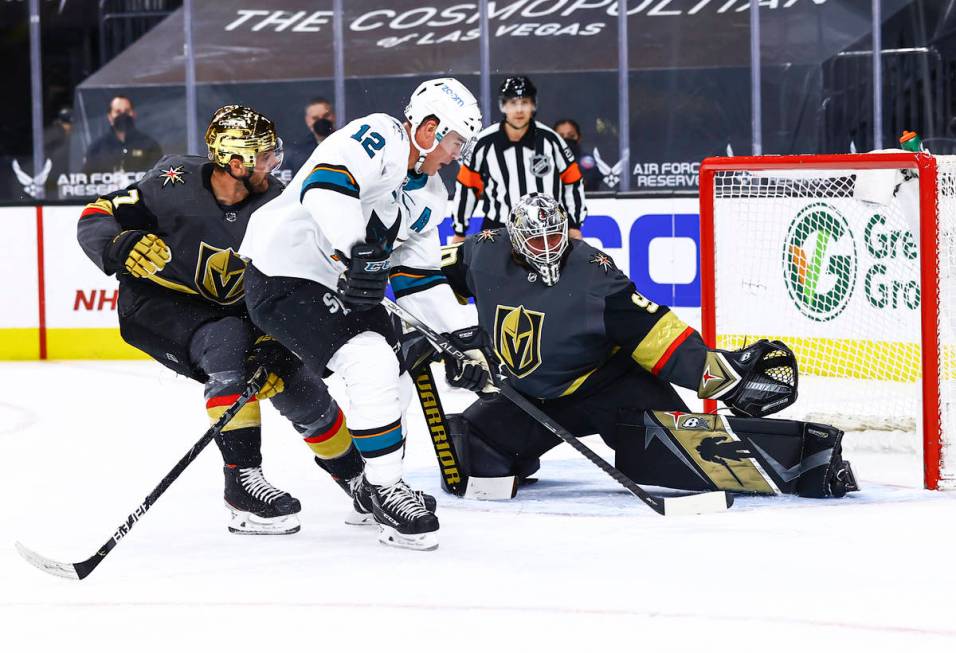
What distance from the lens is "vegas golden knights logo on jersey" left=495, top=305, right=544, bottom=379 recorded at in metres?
3.39

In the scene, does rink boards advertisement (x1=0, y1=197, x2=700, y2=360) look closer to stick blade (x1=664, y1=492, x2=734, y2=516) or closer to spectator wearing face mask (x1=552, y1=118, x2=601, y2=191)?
spectator wearing face mask (x1=552, y1=118, x2=601, y2=191)

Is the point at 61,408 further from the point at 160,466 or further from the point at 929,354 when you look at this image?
the point at 929,354

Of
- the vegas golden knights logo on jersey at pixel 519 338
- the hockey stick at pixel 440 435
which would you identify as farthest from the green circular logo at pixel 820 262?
the hockey stick at pixel 440 435

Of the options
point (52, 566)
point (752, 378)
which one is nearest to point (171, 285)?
point (52, 566)

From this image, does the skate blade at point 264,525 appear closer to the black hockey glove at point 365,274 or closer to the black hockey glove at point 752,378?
the black hockey glove at point 365,274

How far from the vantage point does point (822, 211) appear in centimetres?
451

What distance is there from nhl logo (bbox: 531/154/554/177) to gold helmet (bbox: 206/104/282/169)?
2515 mm

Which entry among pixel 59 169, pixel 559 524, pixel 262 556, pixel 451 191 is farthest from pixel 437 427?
pixel 59 169

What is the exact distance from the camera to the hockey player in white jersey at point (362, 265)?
2.77 m

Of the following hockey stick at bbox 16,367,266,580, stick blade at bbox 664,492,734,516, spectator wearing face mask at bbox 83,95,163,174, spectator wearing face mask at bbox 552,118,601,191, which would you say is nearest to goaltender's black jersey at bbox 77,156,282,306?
hockey stick at bbox 16,367,266,580

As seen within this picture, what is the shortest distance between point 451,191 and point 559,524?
151 inches

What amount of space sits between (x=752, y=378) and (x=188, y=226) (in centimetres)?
129

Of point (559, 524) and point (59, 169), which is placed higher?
point (59, 169)

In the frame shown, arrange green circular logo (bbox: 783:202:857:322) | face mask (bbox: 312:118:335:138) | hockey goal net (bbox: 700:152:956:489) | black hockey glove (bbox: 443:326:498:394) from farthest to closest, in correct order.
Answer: face mask (bbox: 312:118:335:138) → green circular logo (bbox: 783:202:857:322) → hockey goal net (bbox: 700:152:956:489) → black hockey glove (bbox: 443:326:498:394)
